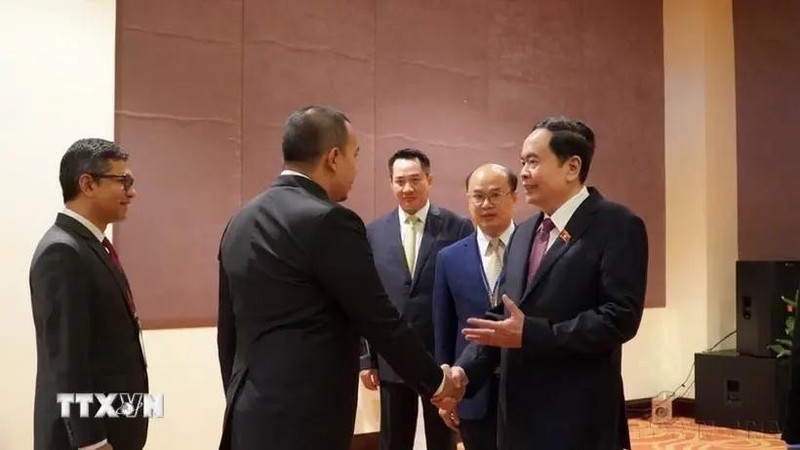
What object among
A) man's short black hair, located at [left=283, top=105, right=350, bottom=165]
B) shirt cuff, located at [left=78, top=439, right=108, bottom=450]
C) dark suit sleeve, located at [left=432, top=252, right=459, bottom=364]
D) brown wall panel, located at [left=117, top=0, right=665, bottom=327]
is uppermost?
brown wall panel, located at [left=117, top=0, right=665, bottom=327]

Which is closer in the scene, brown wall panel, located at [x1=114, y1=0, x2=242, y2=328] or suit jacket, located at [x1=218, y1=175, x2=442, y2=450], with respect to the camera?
suit jacket, located at [x1=218, y1=175, x2=442, y2=450]

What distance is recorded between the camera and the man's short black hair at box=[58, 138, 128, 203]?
99.5 inches

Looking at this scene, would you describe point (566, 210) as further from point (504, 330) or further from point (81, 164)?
point (81, 164)

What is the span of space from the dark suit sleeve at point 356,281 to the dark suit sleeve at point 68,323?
728mm

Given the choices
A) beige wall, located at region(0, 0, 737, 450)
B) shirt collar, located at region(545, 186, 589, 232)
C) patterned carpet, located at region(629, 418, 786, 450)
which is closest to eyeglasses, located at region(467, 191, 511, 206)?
shirt collar, located at region(545, 186, 589, 232)

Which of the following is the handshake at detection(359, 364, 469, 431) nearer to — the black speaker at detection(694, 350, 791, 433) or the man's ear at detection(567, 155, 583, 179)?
the man's ear at detection(567, 155, 583, 179)

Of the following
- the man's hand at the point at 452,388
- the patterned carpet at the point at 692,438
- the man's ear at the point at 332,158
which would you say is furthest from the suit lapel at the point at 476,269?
the patterned carpet at the point at 692,438

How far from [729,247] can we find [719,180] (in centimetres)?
52

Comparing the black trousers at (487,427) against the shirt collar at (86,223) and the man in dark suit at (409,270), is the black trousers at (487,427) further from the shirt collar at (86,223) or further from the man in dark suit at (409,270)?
the shirt collar at (86,223)

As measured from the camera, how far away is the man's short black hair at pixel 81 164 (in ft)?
8.29

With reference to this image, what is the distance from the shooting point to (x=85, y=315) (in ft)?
7.51

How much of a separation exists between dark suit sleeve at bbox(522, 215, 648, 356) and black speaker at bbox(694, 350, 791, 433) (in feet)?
12.8

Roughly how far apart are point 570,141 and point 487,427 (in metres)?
1.12

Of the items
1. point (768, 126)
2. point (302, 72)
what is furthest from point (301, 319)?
point (768, 126)
